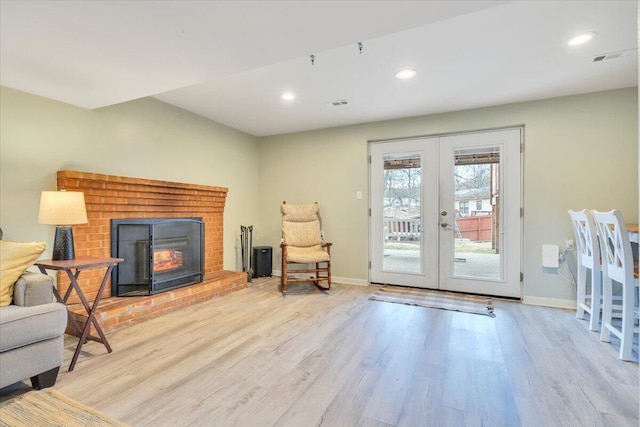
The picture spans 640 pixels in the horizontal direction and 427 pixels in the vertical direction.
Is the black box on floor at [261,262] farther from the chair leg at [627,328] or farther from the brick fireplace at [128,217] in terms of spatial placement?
the chair leg at [627,328]

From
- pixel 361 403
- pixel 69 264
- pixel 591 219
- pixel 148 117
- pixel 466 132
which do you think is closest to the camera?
pixel 361 403

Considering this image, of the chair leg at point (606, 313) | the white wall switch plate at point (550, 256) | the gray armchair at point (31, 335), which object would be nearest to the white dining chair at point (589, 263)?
the chair leg at point (606, 313)

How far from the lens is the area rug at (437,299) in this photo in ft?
10.3

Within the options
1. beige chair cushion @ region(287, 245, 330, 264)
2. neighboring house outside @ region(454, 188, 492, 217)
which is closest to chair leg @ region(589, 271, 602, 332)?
neighboring house outside @ region(454, 188, 492, 217)

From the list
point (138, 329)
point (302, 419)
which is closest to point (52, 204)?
point (138, 329)

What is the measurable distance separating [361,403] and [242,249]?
3.37m

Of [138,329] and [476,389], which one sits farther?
[138,329]

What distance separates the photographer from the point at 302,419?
1.45 m

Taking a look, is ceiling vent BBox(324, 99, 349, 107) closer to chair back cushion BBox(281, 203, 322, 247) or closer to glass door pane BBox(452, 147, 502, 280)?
chair back cushion BBox(281, 203, 322, 247)

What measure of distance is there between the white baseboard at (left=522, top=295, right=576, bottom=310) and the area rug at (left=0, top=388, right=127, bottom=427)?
12.6 feet

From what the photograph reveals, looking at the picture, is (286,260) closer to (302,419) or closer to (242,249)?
(242,249)

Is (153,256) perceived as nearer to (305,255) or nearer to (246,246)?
(246,246)

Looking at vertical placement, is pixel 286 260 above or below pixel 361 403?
above

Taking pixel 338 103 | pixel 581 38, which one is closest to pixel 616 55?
pixel 581 38
